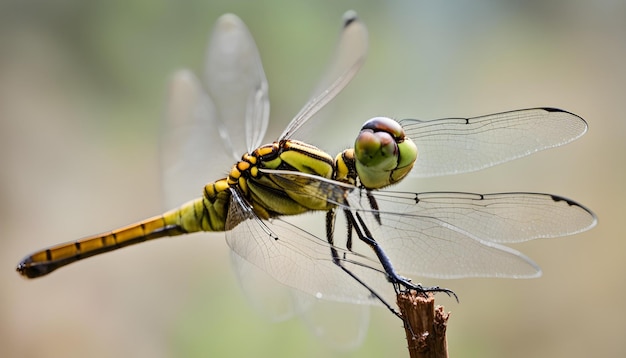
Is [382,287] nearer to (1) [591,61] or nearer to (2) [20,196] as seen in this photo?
(2) [20,196]

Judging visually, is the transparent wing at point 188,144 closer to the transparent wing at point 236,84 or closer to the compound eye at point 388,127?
the transparent wing at point 236,84

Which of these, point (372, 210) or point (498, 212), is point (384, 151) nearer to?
point (372, 210)

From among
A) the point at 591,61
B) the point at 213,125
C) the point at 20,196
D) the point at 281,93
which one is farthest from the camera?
the point at 591,61

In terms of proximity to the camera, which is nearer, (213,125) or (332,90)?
(332,90)

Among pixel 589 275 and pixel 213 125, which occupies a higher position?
pixel 213 125

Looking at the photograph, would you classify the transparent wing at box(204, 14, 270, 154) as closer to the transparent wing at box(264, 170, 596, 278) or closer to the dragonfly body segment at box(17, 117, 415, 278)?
the dragonfly body segment at box(17, 117, 415, 278)

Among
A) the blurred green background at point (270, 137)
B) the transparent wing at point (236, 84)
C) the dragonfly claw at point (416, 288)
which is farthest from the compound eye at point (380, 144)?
the blurred green background at point (270, 137)

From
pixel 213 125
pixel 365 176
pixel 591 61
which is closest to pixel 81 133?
pixel 213 125
